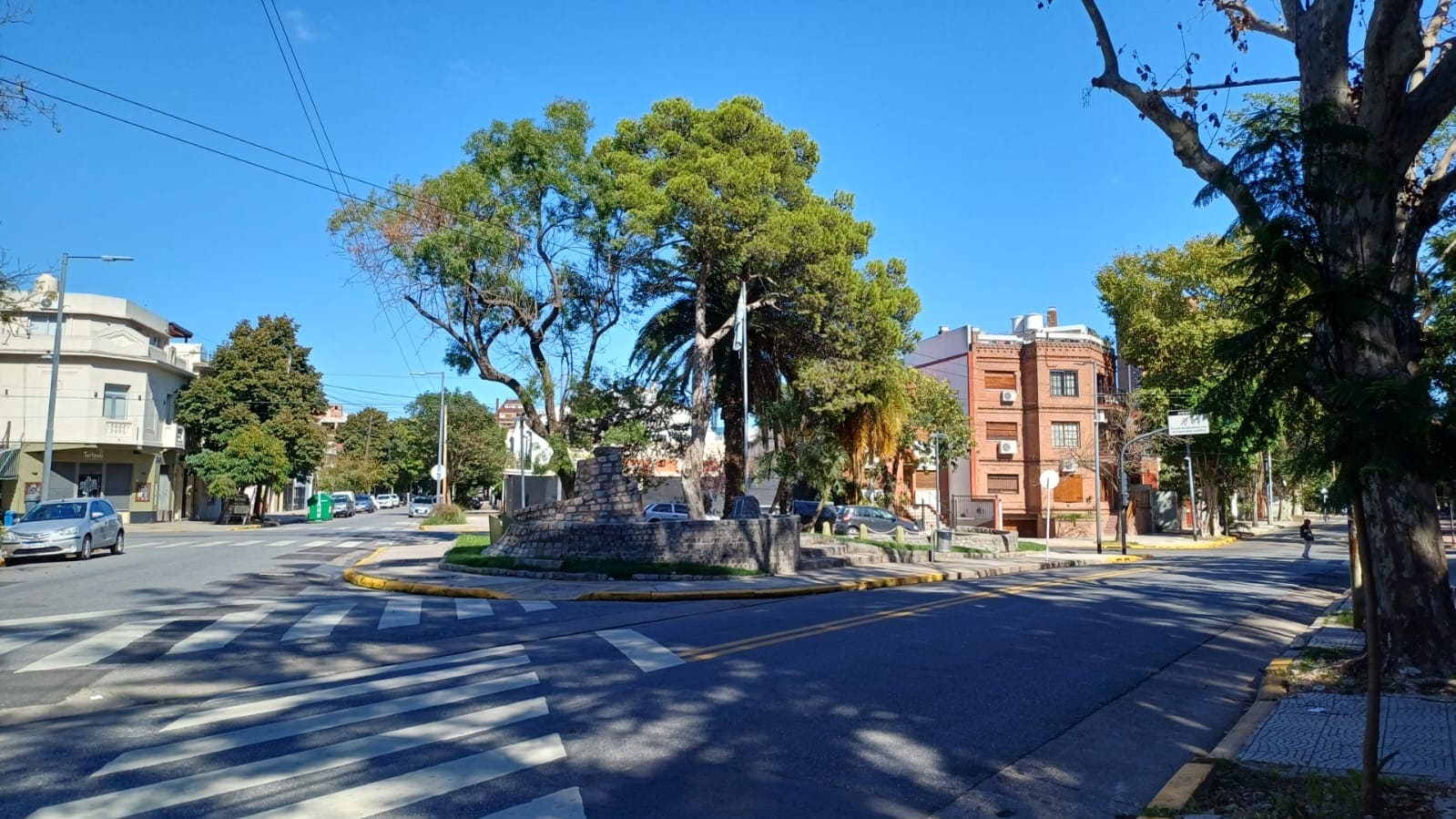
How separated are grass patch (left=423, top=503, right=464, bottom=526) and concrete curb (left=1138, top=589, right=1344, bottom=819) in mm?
40239

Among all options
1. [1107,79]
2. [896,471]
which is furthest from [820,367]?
[1107,79]

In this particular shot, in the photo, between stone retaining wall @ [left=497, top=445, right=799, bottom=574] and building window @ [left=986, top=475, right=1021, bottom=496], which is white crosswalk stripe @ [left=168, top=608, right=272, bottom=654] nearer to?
stone retaining wall @ [left=497, top=445, right=799, bottom=574]

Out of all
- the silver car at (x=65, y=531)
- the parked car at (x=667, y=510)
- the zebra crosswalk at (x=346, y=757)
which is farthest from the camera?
the parked car at (x=667, y=510)

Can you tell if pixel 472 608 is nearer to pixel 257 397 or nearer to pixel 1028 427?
pixel 257 397

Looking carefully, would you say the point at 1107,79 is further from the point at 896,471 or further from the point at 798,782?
the point at 896,471

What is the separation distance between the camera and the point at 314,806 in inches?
205

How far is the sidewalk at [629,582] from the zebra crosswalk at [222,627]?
1.36 metres

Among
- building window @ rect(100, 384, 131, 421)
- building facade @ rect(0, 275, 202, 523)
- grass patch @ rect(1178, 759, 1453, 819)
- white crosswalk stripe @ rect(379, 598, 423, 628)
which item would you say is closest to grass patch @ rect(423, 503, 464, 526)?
building facade @ rect(0, 275, 202, 523)

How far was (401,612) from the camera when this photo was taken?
14055 mm

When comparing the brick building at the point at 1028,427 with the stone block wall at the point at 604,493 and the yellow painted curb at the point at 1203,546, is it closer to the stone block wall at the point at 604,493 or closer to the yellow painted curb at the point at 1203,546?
the yellow painted curb at the point at 1203,546

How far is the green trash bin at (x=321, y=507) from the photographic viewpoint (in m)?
56.5

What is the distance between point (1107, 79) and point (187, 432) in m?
52.0

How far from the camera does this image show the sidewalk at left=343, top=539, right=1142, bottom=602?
16.9m

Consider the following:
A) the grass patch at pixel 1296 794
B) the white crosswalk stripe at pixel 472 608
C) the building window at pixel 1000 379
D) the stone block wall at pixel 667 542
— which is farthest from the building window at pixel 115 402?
the grass patch at pixel 1296 794
